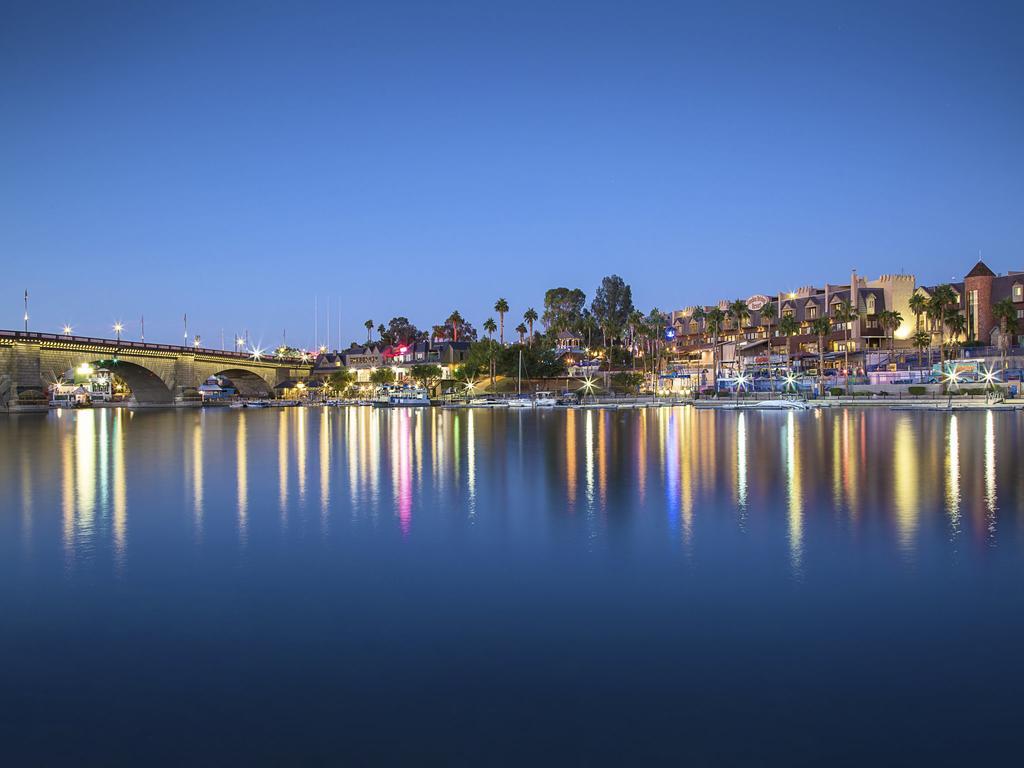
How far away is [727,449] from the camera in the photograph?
36625mm

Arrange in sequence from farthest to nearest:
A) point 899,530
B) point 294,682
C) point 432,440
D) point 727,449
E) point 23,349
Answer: point 23,349, point 432,440, point 727,449, point 899,530, point 294,682

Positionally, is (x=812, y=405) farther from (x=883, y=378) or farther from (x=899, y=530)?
(x=899, y=530)

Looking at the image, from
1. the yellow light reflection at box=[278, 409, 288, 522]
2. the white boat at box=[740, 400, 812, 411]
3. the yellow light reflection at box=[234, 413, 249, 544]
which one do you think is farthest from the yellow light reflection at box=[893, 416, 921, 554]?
the white boat at box=[740, 400, 812, 411]

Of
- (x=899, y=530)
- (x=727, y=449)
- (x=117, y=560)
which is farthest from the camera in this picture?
(x=727, y=449)

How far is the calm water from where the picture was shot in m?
7.20

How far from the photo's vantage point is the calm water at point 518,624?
720 centimetres

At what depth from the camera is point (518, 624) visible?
10320 mm

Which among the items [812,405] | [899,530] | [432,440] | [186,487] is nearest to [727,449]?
[432,440]

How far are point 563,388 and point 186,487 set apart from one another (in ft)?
321

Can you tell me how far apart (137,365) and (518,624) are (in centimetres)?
11585

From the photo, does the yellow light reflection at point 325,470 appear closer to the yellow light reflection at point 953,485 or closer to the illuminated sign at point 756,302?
the yellow light reflection at point 953,485

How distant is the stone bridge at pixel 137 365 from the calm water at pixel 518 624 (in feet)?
261

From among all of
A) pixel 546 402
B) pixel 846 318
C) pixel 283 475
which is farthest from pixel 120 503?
pixel 846 318

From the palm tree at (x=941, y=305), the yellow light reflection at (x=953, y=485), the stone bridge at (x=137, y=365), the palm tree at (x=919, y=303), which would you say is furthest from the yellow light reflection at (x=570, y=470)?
the stone bridge at (x=137, y=365)
